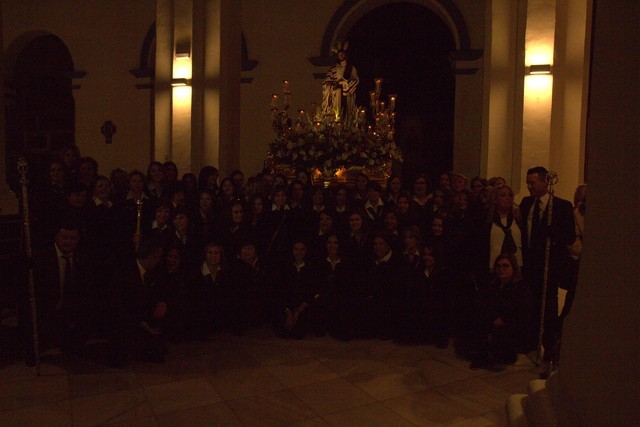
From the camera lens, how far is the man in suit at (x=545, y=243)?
4.94 m

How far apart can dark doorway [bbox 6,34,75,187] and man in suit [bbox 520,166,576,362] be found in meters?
12.3

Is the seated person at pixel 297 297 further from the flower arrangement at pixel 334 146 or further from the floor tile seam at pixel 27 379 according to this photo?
the flower arrangement at pixel 334 146

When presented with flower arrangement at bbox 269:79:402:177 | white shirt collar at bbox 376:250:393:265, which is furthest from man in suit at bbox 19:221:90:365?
flower arrangement at bbox 269:79:402:177

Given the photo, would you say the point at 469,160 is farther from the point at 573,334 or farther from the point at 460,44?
the point at 573,334

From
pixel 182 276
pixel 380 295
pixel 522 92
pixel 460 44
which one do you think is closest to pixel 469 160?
pixel 460 44

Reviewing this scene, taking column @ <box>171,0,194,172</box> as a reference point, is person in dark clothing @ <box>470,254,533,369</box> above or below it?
below

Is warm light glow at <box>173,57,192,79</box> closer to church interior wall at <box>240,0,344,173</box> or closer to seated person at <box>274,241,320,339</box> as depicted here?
church interior wall at <box>240,0,344,173</box>

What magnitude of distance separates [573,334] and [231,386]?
2.82m

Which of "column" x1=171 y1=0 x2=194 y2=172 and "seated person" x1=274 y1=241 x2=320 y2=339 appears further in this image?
"column" x1=171 y1=0 x2=194 y2=172

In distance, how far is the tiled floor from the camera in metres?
3.79

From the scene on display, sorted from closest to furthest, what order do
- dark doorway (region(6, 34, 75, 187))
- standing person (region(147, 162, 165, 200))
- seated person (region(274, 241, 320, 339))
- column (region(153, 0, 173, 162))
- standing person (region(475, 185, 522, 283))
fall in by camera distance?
standing person (region(475, 185, 522, 283))
seated person (region(274, 241, 320, 339))
standing person (region(147, 162, 165, 200))
column (region(153, 0, 173, 162))
dark doorway (region(6, 34, 75, 187))

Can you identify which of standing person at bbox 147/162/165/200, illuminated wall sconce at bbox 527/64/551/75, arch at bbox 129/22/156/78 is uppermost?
arch at bbox 129/22/156/78

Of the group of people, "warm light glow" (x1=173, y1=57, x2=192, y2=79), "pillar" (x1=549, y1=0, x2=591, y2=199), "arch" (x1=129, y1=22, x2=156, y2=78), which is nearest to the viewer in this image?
the group of people

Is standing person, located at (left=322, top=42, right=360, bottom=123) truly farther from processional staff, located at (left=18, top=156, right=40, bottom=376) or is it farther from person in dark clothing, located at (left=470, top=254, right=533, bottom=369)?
processional staff, located at (left=18, top=156, right=40, bottom=376)
